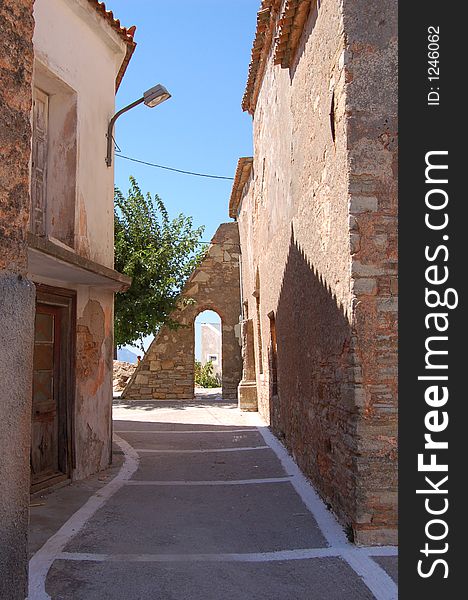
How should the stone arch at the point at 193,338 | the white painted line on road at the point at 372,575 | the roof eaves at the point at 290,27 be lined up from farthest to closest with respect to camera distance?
the stone arch at the point at 193,338 → the roof eaves at the point at 290,27 → the white painted line on road at the point at 372,575

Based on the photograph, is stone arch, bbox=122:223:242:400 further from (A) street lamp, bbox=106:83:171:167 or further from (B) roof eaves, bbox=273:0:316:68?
(B) roof eaves, bbox=273:0:316:68

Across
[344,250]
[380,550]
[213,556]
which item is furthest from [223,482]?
[344,250]

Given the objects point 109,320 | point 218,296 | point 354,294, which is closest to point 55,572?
point 354,294

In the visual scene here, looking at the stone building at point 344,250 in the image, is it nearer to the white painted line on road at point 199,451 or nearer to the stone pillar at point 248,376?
the white painted line on road at point 199,451

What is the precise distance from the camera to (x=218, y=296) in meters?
17.9

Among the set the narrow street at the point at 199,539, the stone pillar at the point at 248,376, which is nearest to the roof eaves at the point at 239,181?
the stone pillar at the point at 248,376

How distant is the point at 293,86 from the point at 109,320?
3765 mm

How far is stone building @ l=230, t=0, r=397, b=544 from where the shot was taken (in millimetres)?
4449

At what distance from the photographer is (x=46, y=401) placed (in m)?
6.59

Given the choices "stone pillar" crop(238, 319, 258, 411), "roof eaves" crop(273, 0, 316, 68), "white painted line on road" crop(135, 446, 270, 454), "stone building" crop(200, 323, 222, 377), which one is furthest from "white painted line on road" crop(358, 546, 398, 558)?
"stone building" crop(200, 323, 222, 377)

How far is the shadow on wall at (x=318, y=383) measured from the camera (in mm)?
4723

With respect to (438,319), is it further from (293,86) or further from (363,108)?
(293,86)

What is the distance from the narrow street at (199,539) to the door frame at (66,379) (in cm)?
41

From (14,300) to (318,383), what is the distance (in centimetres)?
371
